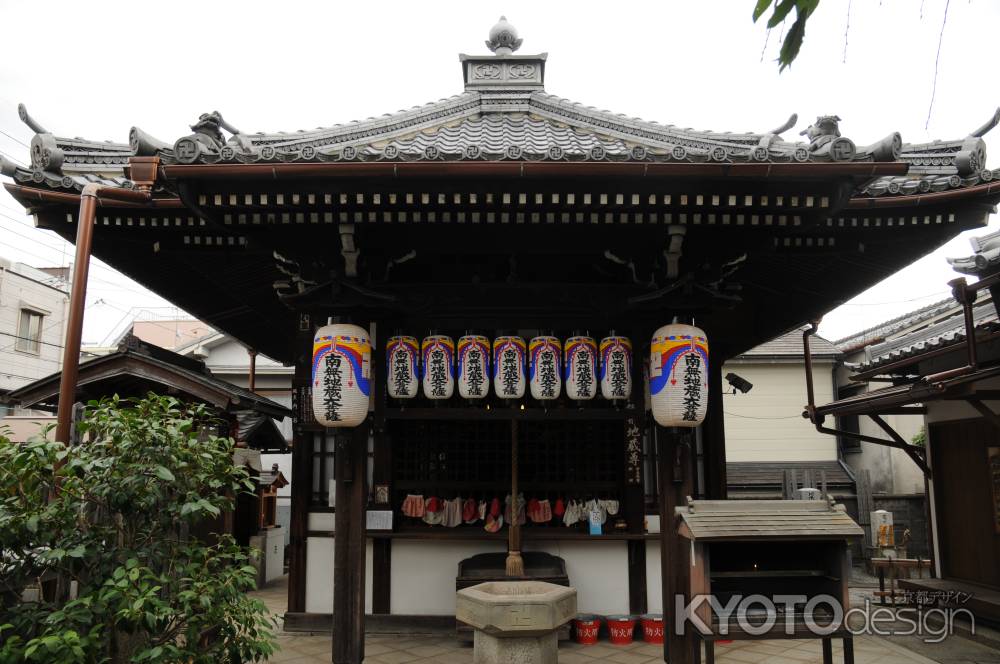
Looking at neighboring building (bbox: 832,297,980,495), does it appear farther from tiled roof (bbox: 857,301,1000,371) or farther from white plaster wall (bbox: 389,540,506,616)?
white plaster wall (bbox: 389,540,506,616)

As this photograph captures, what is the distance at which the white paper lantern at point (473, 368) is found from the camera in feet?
22.8

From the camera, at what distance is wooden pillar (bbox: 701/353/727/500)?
31.0 ft

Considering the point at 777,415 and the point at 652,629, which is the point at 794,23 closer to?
the point at 652,629

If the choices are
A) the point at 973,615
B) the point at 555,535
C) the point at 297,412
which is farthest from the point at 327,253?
the point at 973,615

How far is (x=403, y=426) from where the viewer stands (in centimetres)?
895

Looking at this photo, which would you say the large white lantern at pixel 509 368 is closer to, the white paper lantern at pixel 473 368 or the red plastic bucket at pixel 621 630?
the white paper lantern at pixel 473 368

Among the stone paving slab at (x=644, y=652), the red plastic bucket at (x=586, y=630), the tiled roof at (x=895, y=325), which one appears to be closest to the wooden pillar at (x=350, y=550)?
the stone paving slab at (x=644, y=652)

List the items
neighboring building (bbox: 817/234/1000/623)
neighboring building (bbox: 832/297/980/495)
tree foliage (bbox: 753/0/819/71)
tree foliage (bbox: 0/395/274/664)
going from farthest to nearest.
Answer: neighboring building (bbox: 832/297/980/495), neighboring building (bbox: 817/234/1000/623), tree foliage (bbox: 0/395/274/664), tree foliage (bbox: 753/0/819/71)

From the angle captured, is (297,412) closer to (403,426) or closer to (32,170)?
(403,426)

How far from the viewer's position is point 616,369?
691 centimetres

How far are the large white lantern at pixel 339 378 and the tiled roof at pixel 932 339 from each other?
7481mm

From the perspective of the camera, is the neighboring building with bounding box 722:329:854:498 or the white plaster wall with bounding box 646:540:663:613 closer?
the white plaster wall with bounding box 646:540:663:613

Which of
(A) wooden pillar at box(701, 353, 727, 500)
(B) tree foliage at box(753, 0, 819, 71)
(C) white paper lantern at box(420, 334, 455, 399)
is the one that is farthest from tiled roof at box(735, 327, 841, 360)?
(B) tree foliage at box(753, 0, 819, 71)

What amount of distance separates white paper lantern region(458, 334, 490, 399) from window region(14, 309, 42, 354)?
22.1 m
